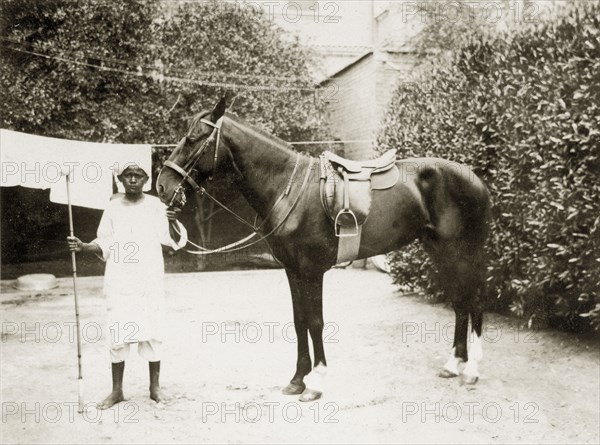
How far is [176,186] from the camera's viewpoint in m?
4.29

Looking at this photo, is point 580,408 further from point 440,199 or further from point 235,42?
point 235,42

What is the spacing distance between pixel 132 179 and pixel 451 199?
9.29 feet

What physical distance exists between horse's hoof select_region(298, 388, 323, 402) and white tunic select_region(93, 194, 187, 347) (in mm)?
1273

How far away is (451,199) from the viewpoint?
5.35 meters

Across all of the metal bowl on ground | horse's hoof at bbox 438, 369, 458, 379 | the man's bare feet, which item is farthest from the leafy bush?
the metal bowl on ground

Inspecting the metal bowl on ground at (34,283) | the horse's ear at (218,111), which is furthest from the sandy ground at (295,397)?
the metal bowl on ground at (34,283)

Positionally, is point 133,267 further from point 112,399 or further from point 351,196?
point 351,196

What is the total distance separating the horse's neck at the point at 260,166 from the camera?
4598 mm

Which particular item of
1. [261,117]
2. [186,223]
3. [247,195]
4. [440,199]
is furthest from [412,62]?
[247,195]

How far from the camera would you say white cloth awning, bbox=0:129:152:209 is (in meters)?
8.62

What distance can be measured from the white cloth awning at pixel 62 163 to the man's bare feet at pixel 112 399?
164 inches

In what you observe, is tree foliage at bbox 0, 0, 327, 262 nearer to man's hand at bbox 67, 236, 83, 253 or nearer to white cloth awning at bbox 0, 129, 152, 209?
white cloth awning at bbox 0, 129, 152, 209

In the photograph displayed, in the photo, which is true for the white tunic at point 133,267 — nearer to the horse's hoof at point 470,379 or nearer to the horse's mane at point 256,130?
the horse's mane at point 256,130

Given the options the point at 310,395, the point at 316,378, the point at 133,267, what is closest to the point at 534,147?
the point at 316,378
